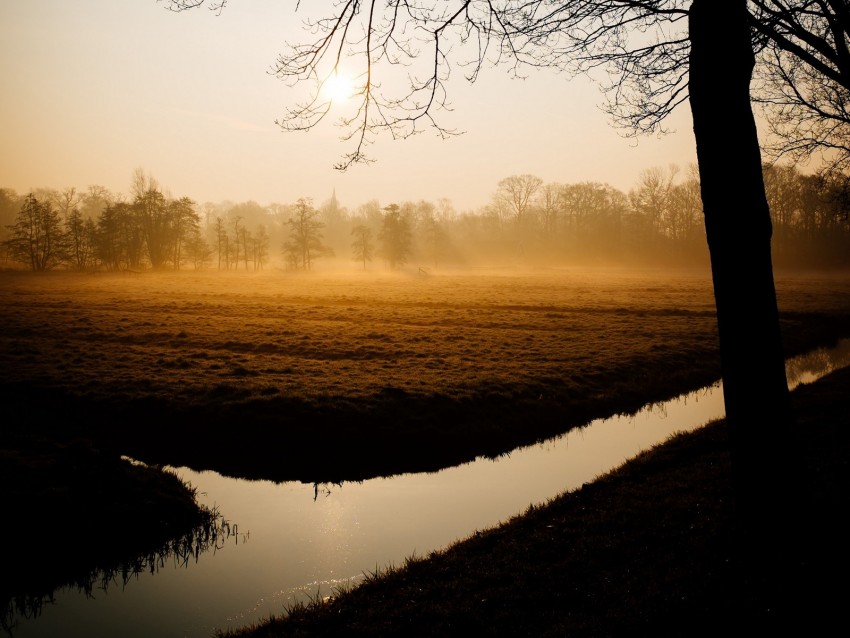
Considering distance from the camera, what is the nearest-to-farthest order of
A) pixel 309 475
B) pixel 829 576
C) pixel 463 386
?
pixel 829 576
pixel 309 475
pixel 463 386

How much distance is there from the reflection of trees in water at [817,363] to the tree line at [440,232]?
39223 mm

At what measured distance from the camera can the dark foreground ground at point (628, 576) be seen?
4.07m

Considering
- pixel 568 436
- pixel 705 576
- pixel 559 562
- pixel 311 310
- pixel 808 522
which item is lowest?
pixel 568 436

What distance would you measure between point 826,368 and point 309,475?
19.6 meters

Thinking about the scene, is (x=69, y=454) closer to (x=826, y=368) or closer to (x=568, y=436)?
(x=568, y=436)

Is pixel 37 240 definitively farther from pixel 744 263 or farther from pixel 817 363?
pixel 744 263

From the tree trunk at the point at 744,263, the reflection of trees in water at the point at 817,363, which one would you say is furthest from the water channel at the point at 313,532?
the reflection of trees in water at the point at 817,363

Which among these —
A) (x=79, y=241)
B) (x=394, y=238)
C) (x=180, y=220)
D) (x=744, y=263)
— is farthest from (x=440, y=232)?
(x=744, y=263)

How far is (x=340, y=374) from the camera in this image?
58.7 feet

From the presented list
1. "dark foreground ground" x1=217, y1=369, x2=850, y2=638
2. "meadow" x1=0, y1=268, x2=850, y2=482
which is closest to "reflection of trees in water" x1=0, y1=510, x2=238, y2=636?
"meadow" x1=0, y1=268, x2=850, y2=482

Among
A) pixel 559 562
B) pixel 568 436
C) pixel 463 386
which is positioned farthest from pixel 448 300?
pixel 559 562

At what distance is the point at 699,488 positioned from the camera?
7.08 meters

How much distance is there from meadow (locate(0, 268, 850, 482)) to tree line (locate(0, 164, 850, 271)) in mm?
43570

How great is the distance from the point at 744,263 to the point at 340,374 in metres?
14.8
